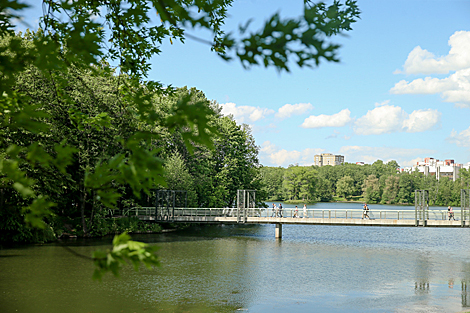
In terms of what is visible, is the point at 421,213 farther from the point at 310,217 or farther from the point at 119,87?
the point at 119,87

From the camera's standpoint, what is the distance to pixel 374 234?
1593 inches

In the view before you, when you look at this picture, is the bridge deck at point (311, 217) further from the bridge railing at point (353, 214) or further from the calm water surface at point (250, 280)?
the calm water surface at point (250, 280)

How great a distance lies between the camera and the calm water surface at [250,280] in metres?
15.2

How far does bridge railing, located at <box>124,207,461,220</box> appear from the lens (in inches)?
1308

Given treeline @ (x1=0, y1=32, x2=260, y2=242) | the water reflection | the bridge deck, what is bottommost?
the water reflection

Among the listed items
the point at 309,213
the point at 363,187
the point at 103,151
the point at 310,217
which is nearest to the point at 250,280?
the point at 103,151

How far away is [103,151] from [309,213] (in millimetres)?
21295

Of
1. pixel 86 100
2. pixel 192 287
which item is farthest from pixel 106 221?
pixel 192 287

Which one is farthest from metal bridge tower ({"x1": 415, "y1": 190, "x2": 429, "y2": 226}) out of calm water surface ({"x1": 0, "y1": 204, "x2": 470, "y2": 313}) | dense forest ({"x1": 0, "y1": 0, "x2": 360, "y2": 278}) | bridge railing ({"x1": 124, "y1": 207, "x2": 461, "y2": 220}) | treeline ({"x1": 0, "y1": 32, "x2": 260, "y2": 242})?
dense forest ({"x1": 0, "y1": 0, "x2": 360, "y2": 278})

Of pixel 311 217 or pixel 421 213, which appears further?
pixel 311 217

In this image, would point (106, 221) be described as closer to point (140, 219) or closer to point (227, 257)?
point (140, 219)

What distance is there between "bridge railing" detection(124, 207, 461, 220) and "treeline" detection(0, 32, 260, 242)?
100 inches

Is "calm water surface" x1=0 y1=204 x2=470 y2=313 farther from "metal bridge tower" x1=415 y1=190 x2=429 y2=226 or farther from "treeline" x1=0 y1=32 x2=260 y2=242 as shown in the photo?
"treeline" x1=0 y1=32 x2=260 y2=242

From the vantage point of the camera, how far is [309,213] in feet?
117
